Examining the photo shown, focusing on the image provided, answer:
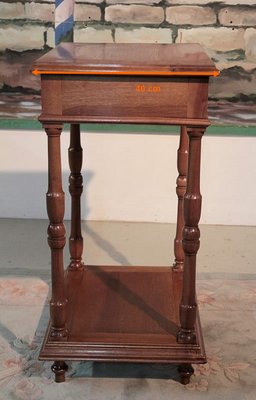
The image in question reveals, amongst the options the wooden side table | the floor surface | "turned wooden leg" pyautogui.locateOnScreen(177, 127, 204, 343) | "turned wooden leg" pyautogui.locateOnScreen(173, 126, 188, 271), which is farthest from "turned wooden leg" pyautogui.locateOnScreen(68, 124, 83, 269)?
"turned wooden leg" pyautogui.locateOnScreen(177, 127, 204, 343)

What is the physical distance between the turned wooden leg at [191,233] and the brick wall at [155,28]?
142 cm

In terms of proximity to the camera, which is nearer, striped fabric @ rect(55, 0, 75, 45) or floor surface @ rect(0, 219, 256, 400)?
floor surface @ rect(0, 219, 256, 400)

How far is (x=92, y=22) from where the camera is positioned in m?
2.78

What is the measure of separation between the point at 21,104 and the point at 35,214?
0.62 m

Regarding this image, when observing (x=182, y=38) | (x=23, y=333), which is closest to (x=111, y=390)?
(x=23, y=333)

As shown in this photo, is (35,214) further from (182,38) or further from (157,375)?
(157,375)

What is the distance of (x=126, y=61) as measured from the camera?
143 centimetres

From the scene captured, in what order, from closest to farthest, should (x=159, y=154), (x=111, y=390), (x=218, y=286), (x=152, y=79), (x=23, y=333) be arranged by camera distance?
(x=152, y=79), (x=111, y=390), (x=23, y=333), (x=218, y=286), (x=159, y=154)

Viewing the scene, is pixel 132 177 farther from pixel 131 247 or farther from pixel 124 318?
pixel 124 318

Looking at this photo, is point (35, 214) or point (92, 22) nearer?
point (92, 22)

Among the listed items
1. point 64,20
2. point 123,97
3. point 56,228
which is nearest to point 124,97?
point 123,97

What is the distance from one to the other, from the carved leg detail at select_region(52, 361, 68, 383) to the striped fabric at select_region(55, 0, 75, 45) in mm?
1752

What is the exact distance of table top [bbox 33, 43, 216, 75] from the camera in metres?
1.39

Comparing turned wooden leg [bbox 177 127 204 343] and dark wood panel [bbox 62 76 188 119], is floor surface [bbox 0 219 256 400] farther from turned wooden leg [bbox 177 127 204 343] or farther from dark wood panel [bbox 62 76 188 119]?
dark wood panel [bbox 62 76 188 119]
